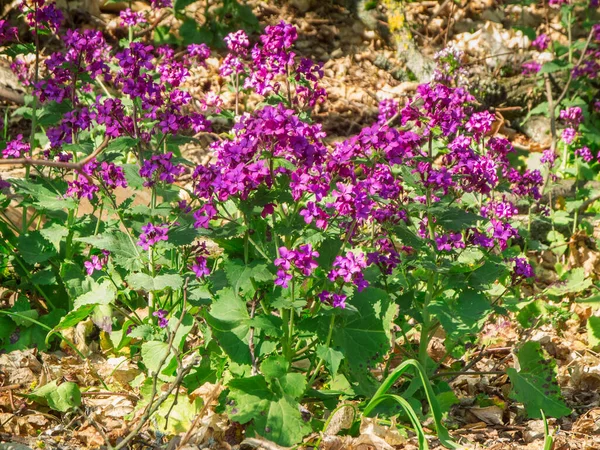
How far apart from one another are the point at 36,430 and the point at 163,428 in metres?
0.50

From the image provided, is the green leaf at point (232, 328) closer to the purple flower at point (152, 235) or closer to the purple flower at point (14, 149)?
the purple flower at point (152, 235)

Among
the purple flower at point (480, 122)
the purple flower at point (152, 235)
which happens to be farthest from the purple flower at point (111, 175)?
the purple flower at point (480, 122)

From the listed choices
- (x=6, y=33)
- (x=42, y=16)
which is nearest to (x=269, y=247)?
(x=42, y=16)

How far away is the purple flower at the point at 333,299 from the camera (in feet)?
8.36

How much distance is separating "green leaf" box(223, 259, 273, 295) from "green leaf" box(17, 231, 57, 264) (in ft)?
3.91

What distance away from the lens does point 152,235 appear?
2832 millimetres

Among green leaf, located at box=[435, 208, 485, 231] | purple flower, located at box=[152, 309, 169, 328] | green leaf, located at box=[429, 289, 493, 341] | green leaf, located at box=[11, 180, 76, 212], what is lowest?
green leaf, located at box=[429, 289, 493, 341]

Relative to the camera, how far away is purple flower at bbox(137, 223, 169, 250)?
2.80m

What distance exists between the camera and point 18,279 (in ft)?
12.7

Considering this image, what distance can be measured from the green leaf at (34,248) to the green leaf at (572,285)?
106 inches

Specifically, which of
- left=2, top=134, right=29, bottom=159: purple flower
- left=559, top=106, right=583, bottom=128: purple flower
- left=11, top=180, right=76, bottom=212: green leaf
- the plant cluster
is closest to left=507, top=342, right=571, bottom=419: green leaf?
the plant cluster

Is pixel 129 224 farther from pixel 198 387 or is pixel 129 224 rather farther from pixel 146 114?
pixel 198 387

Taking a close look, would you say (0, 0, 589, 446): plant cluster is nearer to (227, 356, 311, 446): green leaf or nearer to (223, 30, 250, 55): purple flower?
(227, 356, 311, 446): green leaf

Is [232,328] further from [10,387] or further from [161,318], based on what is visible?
[10,387]
